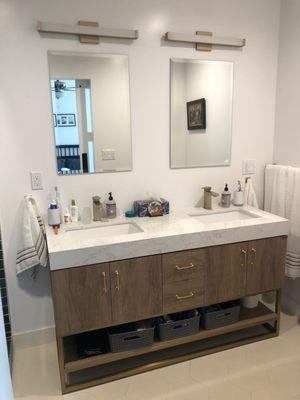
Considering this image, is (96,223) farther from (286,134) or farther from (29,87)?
(286,134)

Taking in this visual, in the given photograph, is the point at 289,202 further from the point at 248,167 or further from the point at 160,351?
the point at 160,351

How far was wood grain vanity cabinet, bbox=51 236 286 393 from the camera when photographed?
1729 mm

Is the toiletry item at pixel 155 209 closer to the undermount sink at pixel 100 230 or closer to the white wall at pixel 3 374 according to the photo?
Answer: the undermount sink at pixel 100 230

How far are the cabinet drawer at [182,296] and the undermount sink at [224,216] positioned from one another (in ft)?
1.77

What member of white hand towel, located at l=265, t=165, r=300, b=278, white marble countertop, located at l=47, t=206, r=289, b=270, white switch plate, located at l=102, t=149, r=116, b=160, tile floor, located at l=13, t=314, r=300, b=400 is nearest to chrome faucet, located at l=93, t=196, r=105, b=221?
white marble countertop, located at l=47, t=206, r=289, b=270

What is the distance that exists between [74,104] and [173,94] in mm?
700

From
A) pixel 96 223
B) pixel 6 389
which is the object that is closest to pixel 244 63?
pixel 96 223

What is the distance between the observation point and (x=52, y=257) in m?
1.62

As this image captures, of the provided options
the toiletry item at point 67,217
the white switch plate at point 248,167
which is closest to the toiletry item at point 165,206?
the toiletry item at point 67,217

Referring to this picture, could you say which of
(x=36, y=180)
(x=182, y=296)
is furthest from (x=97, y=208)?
(x=182, y=296)

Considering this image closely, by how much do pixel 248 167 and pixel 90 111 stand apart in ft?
4.32

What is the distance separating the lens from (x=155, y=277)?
1.85 meters

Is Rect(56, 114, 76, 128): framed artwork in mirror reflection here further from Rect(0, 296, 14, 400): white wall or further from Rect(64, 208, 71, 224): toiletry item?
Rect(0, 296, 14, 400): white wall

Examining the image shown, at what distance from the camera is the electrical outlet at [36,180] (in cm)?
205
